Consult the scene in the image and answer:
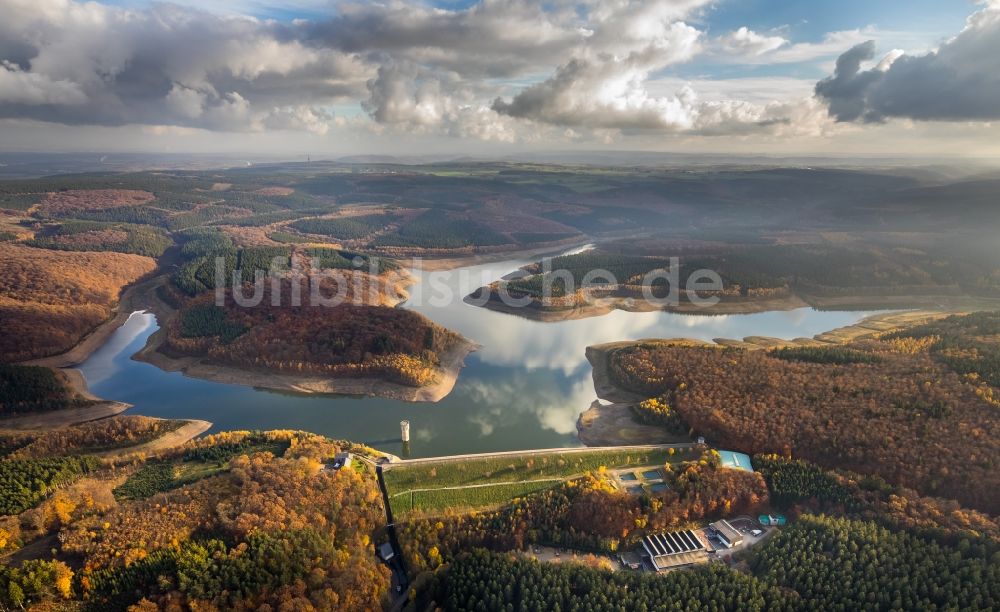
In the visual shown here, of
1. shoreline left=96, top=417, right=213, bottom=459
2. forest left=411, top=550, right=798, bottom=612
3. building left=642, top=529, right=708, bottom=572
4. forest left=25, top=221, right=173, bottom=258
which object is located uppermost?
forest left=25, top=221, right=173, bottom=258

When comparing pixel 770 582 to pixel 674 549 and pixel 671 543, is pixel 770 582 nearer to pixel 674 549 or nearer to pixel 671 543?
pixel 674 549

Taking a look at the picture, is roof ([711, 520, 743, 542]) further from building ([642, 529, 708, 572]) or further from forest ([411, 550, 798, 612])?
forest ([411, 550, 798, 612])

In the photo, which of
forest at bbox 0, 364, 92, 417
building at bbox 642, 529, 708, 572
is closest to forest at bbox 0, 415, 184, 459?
forest at bbox 0, 364, 92, 417

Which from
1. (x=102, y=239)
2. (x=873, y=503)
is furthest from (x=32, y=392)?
(x=102, y=239)

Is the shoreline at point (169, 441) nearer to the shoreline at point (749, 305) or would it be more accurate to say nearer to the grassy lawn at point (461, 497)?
the grassy lawn at point (461, 497)

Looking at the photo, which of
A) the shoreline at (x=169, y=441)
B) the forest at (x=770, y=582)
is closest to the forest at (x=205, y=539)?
the shoreline at (x=169, y=441)
